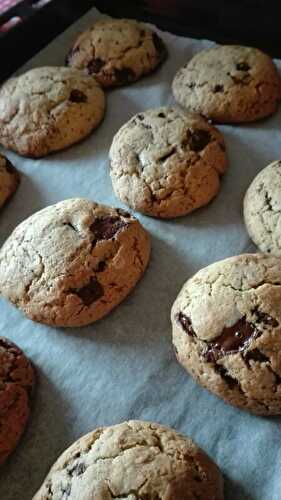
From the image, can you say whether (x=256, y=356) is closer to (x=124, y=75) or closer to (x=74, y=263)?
(x=74, y=263)

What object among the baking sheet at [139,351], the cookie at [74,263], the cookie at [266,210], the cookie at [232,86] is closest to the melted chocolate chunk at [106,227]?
the cookie at [74,263]

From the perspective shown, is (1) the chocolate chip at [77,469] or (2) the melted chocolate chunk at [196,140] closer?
(1) the chocolate chip at [77,469]

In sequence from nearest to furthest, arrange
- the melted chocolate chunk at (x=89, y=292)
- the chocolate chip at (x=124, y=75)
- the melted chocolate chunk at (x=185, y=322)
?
the melted chocolate chunk at (x=185, y=322) < the melted chocolate chunk at (x=89, y=292) < the chocolate chip at (x=124, y=75)

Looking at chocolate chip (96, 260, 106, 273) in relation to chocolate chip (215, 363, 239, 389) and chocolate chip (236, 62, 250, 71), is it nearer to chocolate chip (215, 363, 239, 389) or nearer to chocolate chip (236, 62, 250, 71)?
chocolate chip (215, 363, 239, 389)

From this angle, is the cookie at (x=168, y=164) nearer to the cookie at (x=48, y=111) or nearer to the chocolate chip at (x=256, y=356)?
the cookie at (x=48, y=111)

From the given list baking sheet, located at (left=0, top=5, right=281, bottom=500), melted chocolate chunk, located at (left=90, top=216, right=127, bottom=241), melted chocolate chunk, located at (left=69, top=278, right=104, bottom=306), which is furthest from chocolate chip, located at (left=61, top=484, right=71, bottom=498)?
melted chocolate chunk, located at (left=90, top=216, right=127, bottom=241)

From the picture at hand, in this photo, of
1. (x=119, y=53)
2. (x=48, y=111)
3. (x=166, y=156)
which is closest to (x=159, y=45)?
(x=119, y=53)
